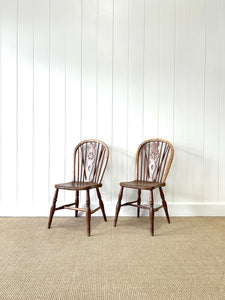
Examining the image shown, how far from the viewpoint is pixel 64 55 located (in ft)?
9.96

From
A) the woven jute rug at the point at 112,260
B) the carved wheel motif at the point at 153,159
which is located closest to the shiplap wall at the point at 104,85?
the carved wheel motif at the point at 153,159

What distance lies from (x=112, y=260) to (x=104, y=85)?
5.99 ft

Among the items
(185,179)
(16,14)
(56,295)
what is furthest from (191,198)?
(16,14)

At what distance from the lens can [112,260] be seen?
1888 mm

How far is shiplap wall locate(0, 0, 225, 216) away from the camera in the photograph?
3029mm

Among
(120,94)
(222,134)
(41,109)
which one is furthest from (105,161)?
(222,134)

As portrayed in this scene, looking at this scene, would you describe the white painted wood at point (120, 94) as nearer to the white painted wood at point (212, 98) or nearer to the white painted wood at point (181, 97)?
the white painted wood at point (181, 97)

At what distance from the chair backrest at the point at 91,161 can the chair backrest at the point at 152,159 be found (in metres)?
0.36

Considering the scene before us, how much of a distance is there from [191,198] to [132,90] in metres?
1.31

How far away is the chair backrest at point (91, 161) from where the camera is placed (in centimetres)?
286

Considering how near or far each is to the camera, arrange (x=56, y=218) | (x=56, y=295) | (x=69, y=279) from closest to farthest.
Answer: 1. (x=56, y=295)
2. (x=69, y=279)
3. (x=56, y=218)

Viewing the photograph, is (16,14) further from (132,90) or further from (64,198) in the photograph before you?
(64,198)

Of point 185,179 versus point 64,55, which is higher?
point 64,55

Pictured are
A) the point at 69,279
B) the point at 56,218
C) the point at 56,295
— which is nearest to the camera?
the point at 56,295
